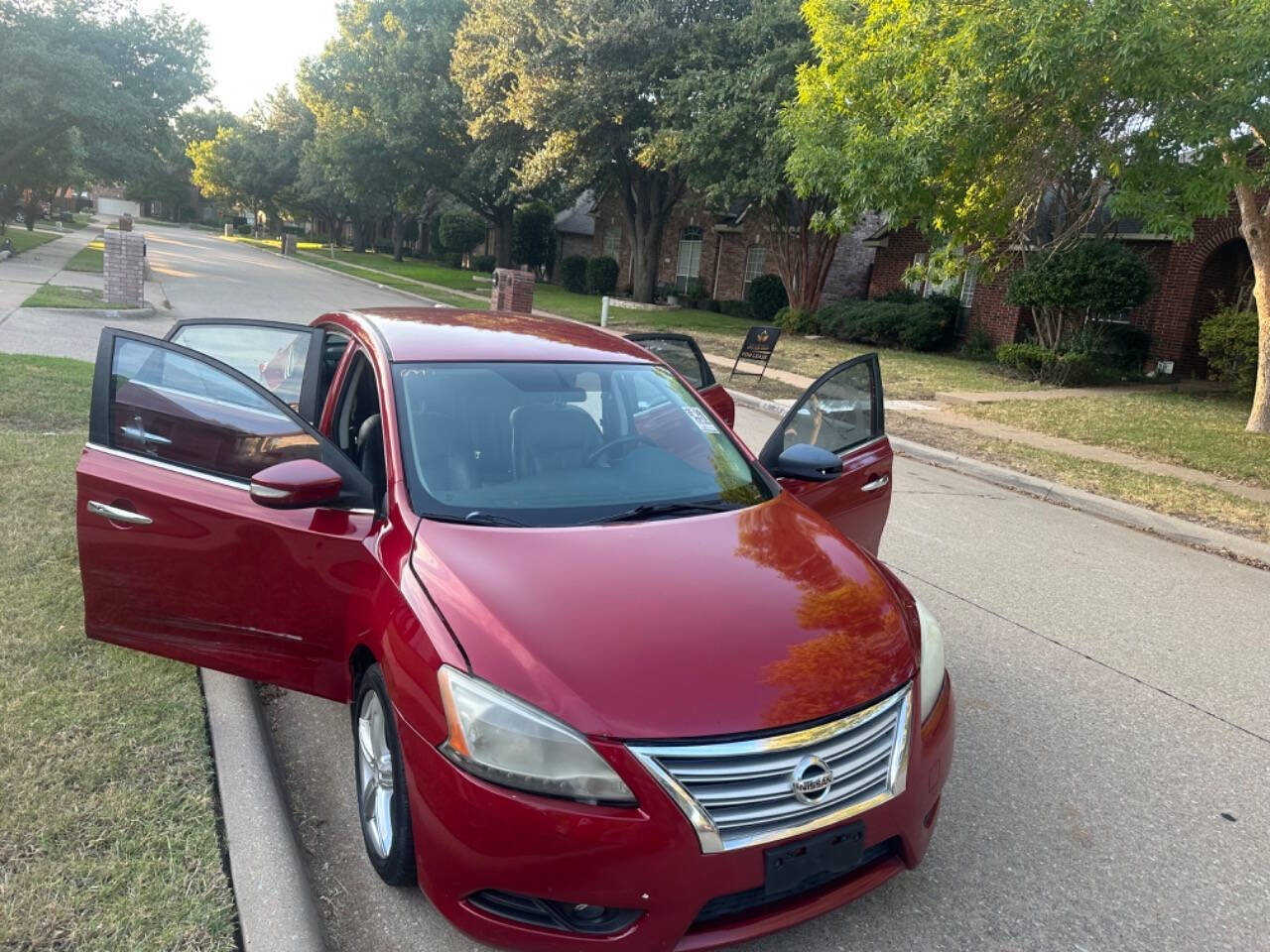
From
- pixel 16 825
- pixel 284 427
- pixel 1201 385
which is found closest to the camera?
pixel 16 825

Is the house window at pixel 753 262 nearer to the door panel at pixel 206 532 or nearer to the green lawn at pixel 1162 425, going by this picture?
the green lawn at pixel 1162 425

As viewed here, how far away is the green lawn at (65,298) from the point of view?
15992mm

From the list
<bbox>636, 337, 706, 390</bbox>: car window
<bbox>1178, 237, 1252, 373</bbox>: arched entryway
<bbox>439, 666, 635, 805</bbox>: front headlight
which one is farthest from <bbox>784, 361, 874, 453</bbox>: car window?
<bbox>1178, 237, 1252, 373</bbox>: arched entryway

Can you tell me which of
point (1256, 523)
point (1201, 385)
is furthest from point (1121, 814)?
point (1201, 385)

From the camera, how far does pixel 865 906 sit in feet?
9.36

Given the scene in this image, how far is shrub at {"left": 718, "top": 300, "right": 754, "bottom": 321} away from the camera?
31773 mm

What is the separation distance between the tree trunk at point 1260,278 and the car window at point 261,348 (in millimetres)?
11498

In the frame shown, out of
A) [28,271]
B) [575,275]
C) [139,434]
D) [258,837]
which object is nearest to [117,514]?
[139,434]

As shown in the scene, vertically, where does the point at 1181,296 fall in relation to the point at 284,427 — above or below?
above

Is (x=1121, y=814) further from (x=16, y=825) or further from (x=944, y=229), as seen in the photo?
(x=944, y=229)

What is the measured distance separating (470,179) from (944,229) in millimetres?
27868

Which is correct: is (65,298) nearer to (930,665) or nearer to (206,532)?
(206,532)

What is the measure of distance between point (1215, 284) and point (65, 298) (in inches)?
935

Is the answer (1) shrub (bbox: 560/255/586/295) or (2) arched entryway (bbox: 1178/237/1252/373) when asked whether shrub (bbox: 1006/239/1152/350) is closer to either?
(2) arched entryway (bbox: 1178/237/1252/373)
